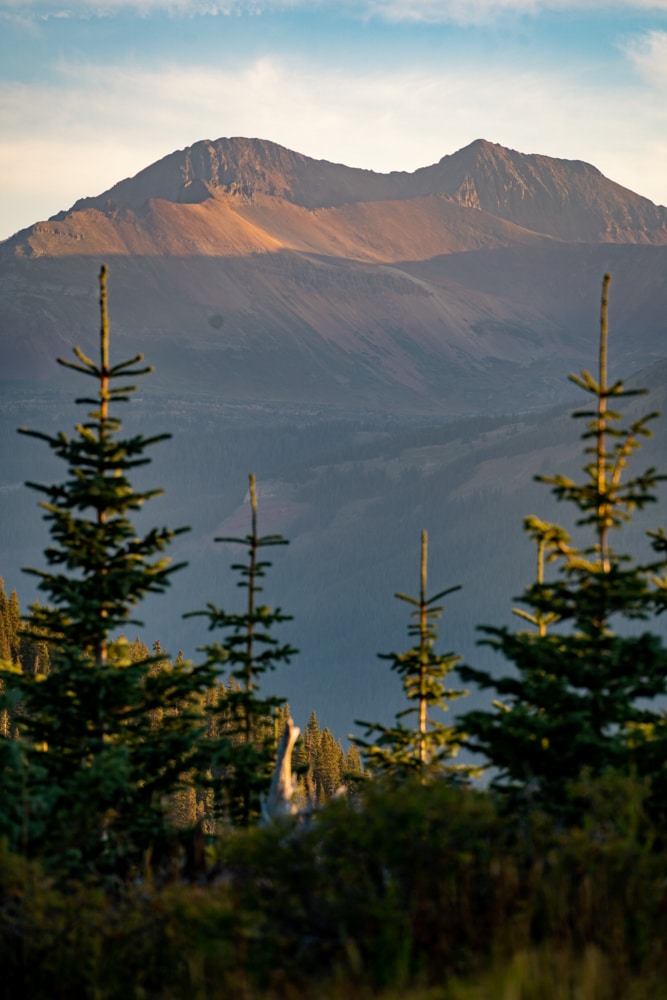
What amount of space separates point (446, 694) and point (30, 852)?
13528 millimetres

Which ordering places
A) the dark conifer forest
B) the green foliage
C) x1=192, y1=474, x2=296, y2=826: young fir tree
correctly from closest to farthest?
A: 1. the green foliage
2. the dark conifer forest
3. x1=192, y1=474, x2=296, y2=826: young fir tree

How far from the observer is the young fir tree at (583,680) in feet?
56.3

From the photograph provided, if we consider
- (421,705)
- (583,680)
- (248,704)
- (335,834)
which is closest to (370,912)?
(335,834)

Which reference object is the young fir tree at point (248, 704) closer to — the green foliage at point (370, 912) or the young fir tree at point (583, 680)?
the young fir tree at point (583, 680)

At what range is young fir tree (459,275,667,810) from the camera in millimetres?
17156

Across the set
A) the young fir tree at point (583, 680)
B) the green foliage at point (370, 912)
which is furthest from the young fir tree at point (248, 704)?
the green foliage at point (370, 912)

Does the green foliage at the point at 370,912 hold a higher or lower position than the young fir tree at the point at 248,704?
lower

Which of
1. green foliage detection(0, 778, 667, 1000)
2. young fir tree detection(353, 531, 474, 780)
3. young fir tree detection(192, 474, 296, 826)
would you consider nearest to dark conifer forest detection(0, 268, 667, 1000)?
green foliage detection(0, 778, 667, 1000)

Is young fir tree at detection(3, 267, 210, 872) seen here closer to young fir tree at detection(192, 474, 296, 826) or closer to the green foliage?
young fir tree at detection(192, 474, 296, 826)

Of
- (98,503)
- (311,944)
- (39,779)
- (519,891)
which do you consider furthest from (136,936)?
(98,503)

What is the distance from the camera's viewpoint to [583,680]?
1814cm

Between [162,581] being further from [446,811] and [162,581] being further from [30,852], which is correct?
[446,811]

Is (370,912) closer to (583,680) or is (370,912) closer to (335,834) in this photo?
(335,834)

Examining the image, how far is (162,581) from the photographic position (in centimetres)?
2203
